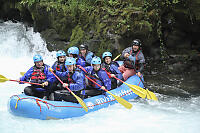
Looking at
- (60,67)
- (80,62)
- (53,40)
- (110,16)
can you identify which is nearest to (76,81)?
(60,67)

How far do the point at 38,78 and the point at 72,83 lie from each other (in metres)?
0.74

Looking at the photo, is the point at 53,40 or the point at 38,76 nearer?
the point at 38,76

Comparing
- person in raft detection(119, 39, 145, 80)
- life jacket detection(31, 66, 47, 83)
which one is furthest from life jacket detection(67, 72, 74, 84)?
person in raft detection(119, 39, 145, 80)

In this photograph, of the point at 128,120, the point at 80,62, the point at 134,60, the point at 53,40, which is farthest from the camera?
the point at 53,40

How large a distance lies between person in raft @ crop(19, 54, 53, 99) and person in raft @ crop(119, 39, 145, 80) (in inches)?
92.7

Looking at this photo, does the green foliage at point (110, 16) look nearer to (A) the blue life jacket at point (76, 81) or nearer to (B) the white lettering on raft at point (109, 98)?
(B) the white lettering on raft at point (109, 98)

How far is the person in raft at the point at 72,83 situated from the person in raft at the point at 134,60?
6.83ft

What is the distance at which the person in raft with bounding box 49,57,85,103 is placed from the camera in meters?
4.84

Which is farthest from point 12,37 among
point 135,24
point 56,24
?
point 135,24

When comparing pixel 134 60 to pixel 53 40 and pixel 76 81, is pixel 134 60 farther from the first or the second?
pixel 53 40

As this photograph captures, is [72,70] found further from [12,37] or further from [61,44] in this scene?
[12,37]

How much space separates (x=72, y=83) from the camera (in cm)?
493

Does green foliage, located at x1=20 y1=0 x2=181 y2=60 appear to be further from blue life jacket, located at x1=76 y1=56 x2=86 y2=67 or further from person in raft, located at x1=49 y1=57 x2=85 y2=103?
person in raft, located at x1=49 y1=57 x2=85 y2=103

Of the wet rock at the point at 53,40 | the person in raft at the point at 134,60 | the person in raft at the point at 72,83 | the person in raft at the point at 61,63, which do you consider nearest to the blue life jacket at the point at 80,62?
the person in raft at the point at 61,63
